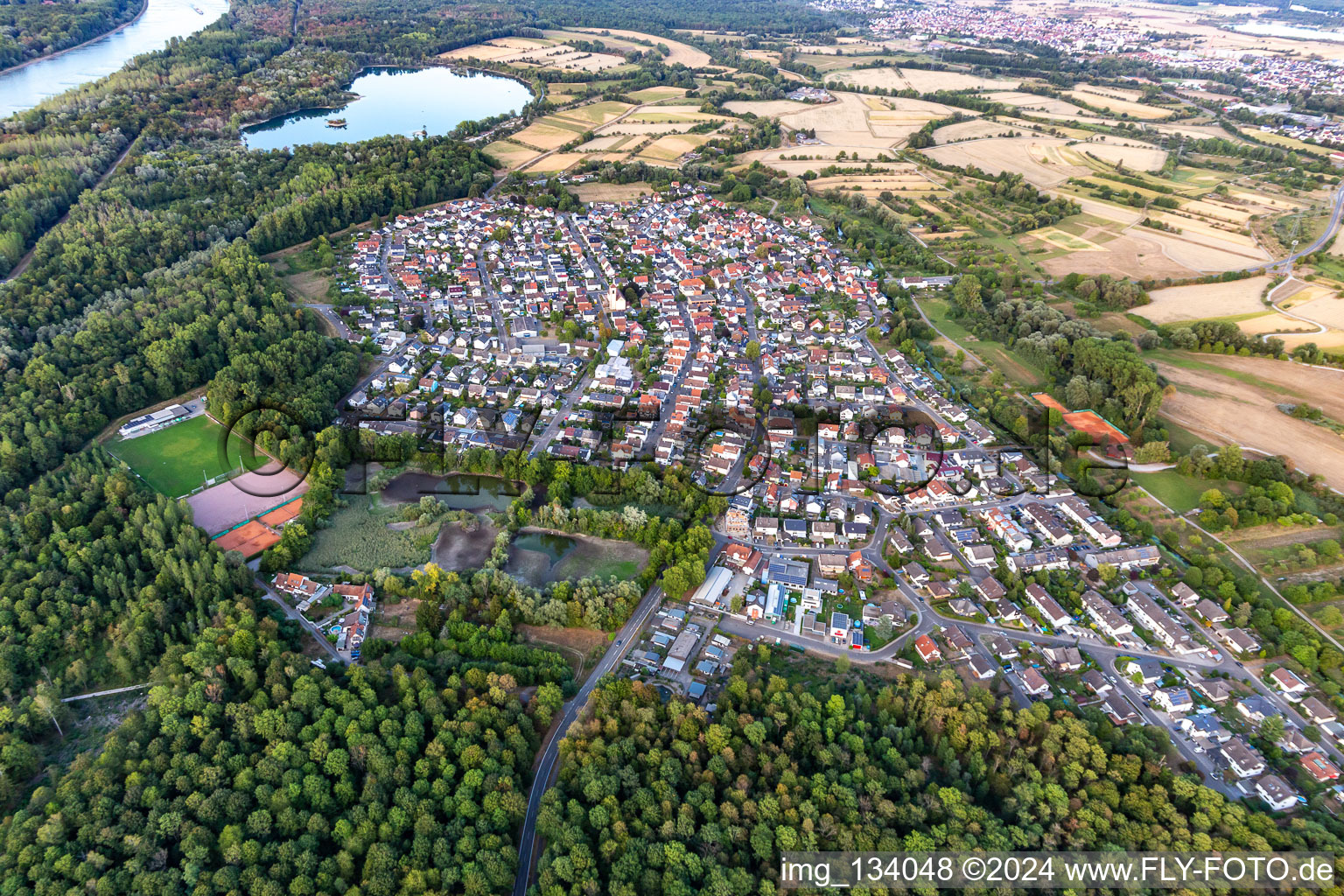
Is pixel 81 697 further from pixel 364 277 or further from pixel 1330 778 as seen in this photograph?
pixel 1330 778

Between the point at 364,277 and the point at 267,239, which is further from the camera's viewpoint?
the point at 267,239

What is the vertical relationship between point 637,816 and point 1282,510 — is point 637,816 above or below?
below

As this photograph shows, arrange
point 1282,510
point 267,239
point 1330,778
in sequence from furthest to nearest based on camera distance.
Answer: point 267,239 < point 1282,510 < point 1330,778

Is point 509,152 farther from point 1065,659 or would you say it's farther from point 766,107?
point 1065,659

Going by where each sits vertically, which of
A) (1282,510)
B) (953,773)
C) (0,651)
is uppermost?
(1282,510)

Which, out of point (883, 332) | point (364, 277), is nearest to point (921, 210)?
point (883, 332)

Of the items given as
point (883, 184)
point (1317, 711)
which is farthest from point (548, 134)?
point (1317, 711)

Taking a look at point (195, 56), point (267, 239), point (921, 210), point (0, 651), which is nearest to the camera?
point (0, 651)
